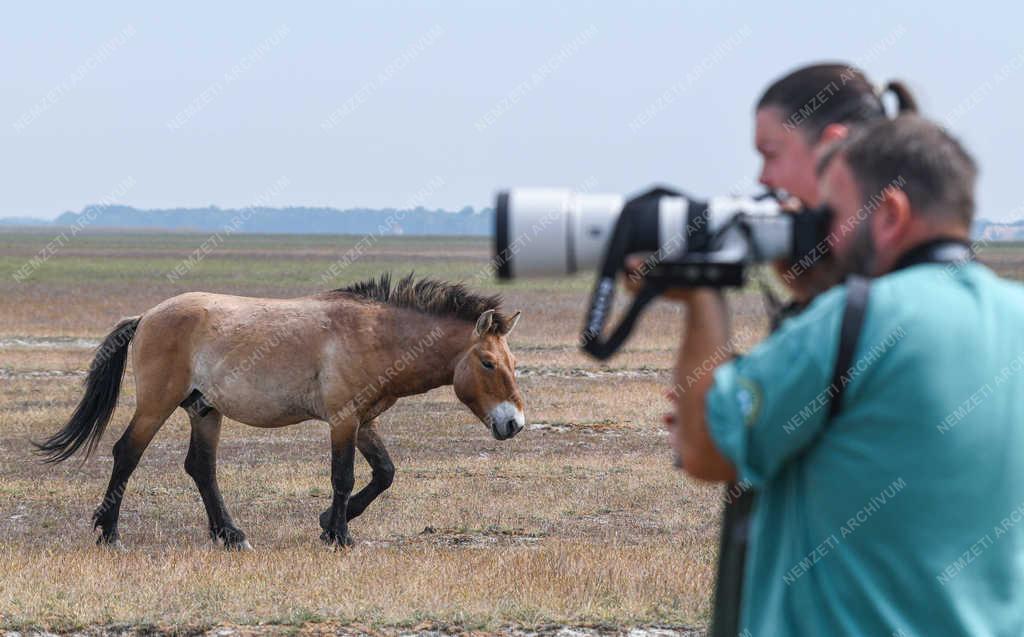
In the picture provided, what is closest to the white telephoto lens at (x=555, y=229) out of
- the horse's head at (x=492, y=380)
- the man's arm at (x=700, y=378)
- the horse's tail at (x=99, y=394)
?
the man's arm at (x=700, y=378)

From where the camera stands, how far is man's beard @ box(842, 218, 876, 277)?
7.43ft

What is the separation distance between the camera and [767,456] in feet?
7.02

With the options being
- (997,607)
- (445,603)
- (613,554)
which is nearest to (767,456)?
(997,607)

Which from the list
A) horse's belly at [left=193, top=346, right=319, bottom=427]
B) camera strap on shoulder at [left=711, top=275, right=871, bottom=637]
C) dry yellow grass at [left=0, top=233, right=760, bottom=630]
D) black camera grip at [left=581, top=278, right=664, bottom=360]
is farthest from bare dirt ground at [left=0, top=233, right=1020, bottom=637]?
black camera grip at [left=581, top=278, right=664, bottom=360]

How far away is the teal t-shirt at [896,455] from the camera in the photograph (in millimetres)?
2102

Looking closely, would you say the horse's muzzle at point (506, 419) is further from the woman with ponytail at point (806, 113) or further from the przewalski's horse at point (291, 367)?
the woman with ponytail at point (806, 113)

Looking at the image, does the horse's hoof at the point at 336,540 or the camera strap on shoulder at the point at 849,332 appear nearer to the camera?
the camera strap on shoulder at the point at 849,332

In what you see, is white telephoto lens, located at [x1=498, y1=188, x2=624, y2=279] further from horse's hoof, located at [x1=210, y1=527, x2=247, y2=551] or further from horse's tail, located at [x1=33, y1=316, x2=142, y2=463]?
horse's tail, located at [x1=33, y1=316, x2=142, y2=463]

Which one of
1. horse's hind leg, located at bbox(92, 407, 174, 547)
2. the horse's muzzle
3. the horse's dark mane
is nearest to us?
the horse's muzzle

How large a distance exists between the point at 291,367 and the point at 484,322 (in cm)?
159

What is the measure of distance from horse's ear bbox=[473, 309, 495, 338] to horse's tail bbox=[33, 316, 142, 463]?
2.83 metres

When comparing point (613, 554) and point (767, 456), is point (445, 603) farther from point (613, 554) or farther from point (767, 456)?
point (767, 456)

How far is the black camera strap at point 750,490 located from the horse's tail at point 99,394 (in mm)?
8229

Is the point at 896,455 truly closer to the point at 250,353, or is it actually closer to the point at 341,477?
the point at 341,477
